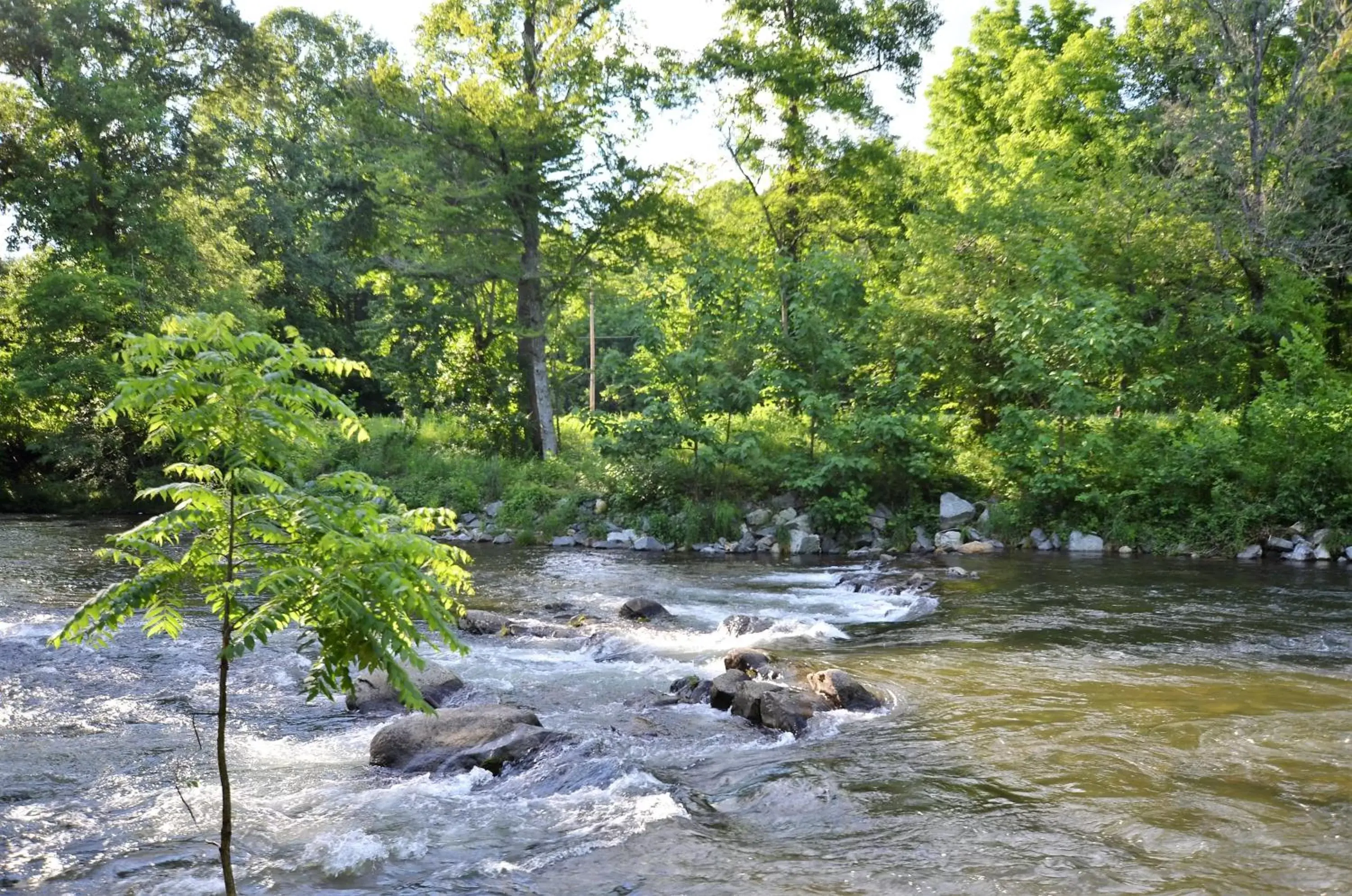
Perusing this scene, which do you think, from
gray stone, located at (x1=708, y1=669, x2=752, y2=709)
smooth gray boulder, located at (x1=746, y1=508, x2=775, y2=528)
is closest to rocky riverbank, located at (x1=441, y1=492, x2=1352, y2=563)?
smooth gray boulder, located at (x1=746, y1=508, x2=775, y2=528)

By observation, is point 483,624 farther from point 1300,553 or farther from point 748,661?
point 1300,553

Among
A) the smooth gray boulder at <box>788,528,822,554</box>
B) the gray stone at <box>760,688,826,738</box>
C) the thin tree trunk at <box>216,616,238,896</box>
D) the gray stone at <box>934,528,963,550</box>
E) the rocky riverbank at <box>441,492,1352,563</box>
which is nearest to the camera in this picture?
the thin tree trunk at <box>216,616,238,896</box>

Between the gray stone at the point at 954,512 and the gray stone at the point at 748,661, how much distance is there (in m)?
10.5

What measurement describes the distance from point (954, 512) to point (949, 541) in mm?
915

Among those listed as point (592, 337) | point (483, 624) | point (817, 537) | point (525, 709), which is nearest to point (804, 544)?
point (817, 537)

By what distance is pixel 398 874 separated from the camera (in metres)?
5.34

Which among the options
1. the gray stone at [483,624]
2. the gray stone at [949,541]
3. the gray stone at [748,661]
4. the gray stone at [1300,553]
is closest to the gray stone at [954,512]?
the gray stone at [949,541]

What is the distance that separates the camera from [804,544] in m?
19.0

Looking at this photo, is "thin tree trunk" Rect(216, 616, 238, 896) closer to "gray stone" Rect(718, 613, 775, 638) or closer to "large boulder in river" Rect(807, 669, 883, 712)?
"large boulder in river" Rect(807, 669, 883, 712)

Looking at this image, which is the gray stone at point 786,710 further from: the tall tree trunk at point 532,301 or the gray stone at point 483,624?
the tall tree trunk at point 532,301

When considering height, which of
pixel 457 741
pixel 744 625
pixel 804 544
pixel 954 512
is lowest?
pixel 457 741

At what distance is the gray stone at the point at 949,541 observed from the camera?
725 inches

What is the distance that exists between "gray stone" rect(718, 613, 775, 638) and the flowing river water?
0.17 meters

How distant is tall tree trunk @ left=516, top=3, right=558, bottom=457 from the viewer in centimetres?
2164
